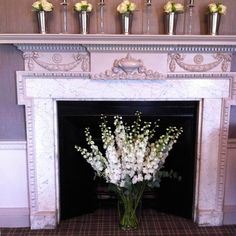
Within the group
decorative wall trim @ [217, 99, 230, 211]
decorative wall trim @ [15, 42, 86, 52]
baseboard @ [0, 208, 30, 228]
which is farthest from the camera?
baseboard @ [0, 208, 30, 228]

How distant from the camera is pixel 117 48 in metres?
2.32

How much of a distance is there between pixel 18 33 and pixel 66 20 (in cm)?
36

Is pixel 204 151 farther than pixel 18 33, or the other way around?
pixel 204 151

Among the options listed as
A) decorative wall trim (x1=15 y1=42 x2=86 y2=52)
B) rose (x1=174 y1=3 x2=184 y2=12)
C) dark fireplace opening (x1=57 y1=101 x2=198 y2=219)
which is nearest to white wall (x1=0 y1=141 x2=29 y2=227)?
dark fireplace opening (x1=57 y1=101 x2=198 y2=219)

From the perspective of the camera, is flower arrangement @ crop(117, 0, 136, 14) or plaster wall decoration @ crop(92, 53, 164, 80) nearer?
flower arrangement @ crop(117, 0, 136, 14)

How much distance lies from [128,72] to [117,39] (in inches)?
10.4

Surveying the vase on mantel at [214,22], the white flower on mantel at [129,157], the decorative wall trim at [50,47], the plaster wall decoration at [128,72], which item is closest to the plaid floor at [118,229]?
the white flower on mantel at [129,157]

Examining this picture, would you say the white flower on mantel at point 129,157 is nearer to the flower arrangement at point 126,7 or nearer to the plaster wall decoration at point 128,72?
the plaster wall decoration at point 128,72

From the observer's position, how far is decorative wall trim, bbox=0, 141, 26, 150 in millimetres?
2508

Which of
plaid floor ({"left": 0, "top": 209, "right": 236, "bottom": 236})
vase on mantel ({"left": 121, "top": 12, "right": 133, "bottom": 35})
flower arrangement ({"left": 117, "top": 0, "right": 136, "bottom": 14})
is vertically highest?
flower arrangement ({"left": 117, "top": 0, "right": 136, "bottom": 14})

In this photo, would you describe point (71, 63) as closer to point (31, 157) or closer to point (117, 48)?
point (117, 48)

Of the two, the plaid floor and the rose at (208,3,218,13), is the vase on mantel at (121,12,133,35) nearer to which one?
the rose at (208,3,218,13)

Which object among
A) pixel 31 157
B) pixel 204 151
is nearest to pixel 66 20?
pixel 31 157

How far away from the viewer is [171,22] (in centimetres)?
228
